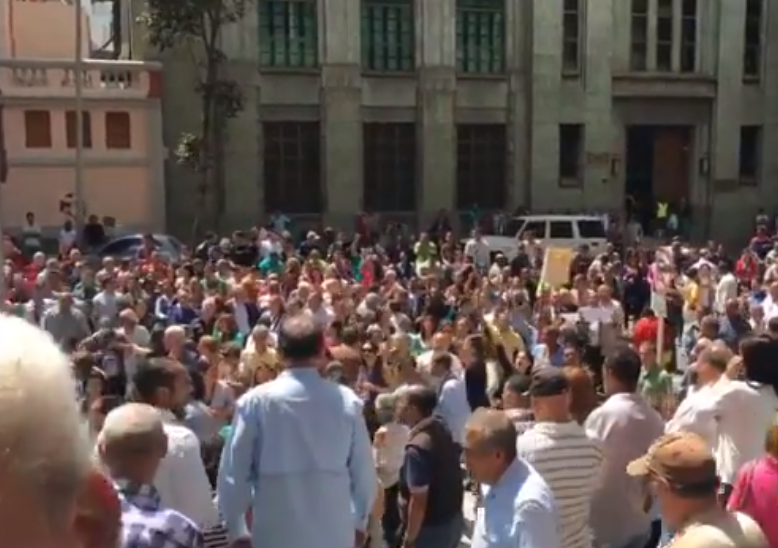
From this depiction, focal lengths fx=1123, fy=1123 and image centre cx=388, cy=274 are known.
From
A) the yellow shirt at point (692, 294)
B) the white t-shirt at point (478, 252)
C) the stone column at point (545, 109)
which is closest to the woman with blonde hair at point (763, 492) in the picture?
the yellow shirt at point (692, 294)

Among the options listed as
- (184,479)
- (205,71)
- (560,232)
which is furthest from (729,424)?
(205,71)

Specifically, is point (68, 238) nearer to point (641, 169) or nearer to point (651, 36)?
point (641, 169)

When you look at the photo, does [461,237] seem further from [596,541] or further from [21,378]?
[21,378]

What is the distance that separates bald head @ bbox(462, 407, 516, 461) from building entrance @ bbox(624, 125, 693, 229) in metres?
32.1

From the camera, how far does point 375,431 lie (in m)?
8.06

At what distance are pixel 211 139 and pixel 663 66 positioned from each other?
49.6 feet

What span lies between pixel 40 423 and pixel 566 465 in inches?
153

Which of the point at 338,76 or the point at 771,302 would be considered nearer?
the point at 771,302

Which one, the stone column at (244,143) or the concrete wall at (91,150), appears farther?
the stone column at (244,143)

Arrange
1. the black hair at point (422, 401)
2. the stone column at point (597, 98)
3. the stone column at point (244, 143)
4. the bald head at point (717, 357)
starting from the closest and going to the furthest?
the black hair at point (422, 401) → the bald head at point (717, 357) → the stone column at point (244, 143) → the stone column at point (597, 98)

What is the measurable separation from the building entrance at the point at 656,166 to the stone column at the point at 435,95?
259 inches

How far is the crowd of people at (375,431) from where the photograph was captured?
1.91m

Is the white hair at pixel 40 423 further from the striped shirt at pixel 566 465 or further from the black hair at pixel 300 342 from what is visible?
the striped shirt at pixel 566 465

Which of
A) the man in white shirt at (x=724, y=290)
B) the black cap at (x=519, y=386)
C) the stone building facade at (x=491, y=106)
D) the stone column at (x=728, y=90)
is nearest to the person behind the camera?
the black cap at (x=519, y=386)
